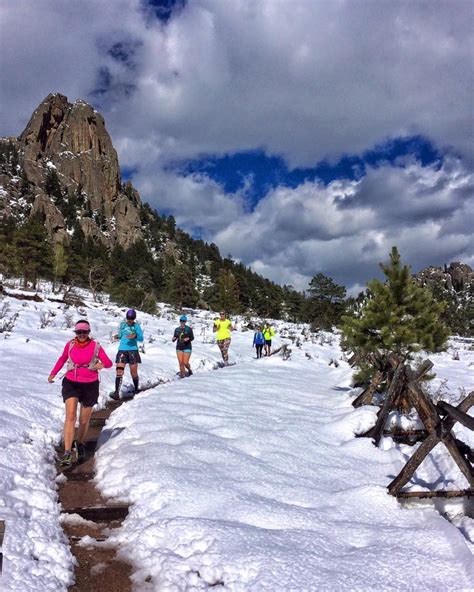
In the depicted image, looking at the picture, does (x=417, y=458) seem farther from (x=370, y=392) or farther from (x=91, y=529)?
(x=370, y=392)

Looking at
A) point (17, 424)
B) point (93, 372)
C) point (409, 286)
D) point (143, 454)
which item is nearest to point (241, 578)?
point (143, 454)

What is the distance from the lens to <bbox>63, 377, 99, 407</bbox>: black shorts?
5141mm

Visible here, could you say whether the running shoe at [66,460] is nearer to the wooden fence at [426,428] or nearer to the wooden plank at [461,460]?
the wooden fence at [426,428]

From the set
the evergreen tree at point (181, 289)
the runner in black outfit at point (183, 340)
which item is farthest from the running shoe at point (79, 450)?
the evergreen tree at point (181, 289)

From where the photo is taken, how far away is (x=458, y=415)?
3.88 metres

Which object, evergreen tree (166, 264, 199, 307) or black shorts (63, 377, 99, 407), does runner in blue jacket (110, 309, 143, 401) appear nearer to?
black shorts (63, 377, 99, 407)

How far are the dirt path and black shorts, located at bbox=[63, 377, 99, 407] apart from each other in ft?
2.38

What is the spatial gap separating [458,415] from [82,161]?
494ft

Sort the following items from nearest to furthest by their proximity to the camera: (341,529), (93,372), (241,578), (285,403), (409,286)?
(241,578)
(341,529)
(93,372)
(285,403)
(409,286)

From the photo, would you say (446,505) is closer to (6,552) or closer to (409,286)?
(6,552)

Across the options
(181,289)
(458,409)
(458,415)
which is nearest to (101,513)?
(458,415)

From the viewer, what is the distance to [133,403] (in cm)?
729

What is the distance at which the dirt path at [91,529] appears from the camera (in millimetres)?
2797

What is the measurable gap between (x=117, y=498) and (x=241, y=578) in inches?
69.0
